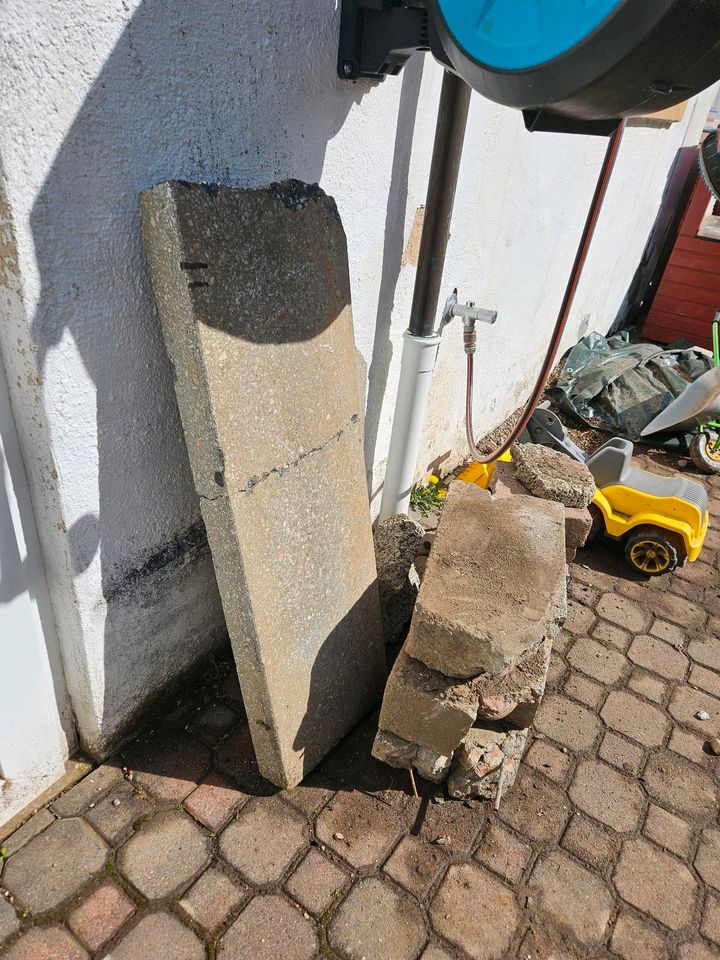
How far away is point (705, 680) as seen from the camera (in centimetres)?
334

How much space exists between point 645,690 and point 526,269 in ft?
9.50

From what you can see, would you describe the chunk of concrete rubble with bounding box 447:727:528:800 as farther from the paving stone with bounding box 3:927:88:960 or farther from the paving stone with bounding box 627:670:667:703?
the paving stone with bounding box 3:927:88:960

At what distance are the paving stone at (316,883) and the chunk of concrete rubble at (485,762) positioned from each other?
0.55 meters

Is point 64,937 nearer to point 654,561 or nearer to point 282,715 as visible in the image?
point 282,715

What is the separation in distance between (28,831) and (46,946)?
1.34 ft

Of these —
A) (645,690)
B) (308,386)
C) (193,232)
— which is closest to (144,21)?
(193,232)

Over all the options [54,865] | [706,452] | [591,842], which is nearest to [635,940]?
[591,842]

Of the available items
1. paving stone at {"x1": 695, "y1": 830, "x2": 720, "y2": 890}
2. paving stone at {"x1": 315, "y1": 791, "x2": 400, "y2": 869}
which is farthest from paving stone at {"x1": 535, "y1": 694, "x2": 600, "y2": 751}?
paving stone at {"x1": 315, "y1": 791, "x2": 400, "y2": 869}

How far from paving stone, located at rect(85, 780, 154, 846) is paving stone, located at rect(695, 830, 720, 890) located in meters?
2.10

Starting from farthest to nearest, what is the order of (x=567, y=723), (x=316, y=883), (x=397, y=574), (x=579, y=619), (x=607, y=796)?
1. (x=579, y=619)
2. (x=397, y=574)
3. (x=567, y=723)
4. (x=607, y=796)
5. (x=316, y=883)

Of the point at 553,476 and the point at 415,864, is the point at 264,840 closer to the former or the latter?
the point at 415,864

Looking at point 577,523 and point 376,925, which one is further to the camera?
point 577,523

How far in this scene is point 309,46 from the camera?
2059 mm

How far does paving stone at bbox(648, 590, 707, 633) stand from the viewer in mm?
3750
